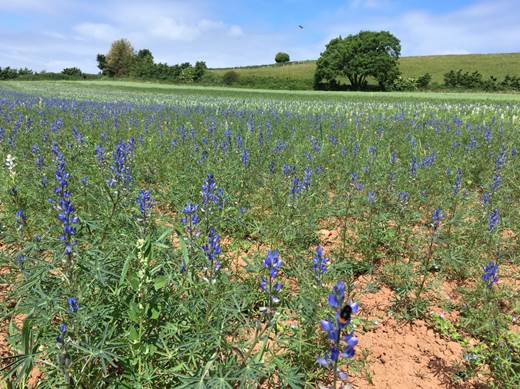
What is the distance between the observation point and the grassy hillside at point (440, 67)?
63.9m

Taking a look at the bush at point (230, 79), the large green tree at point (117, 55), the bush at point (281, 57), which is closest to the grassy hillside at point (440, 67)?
the bush at point (230, 79)

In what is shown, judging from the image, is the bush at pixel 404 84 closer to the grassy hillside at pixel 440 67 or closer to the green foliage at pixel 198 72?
the grassy hillside at pixel 440 67

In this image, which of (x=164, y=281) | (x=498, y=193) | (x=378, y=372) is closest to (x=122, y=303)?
(x=164, y=281)

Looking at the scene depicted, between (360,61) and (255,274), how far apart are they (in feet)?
239

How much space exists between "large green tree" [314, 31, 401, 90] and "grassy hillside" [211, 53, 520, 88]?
4.06 m

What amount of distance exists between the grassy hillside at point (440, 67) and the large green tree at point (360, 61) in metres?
4.06

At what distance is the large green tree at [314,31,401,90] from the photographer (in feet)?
219

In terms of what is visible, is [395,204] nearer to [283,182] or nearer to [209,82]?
[283,182]

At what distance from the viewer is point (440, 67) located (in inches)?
2911

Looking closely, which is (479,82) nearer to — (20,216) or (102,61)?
(20,216)

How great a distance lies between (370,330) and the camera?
9.66ft

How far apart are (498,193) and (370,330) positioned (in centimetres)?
376

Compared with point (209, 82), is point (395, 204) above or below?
below

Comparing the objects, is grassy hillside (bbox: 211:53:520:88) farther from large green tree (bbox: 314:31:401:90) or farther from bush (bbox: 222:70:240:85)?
large green tree (bbox: 314:31:401:90)
